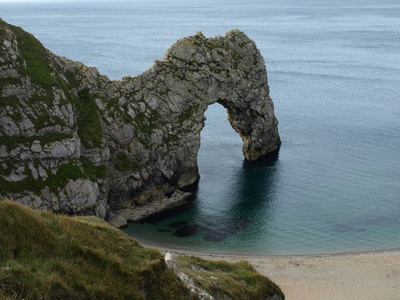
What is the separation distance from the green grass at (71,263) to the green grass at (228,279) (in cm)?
353

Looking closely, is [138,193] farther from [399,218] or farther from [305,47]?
[305,47]

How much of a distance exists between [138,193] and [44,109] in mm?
15367

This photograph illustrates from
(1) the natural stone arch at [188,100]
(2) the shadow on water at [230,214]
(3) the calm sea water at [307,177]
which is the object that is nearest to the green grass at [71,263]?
(3) the calm sea water at [307,177]

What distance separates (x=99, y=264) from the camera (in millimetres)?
23219

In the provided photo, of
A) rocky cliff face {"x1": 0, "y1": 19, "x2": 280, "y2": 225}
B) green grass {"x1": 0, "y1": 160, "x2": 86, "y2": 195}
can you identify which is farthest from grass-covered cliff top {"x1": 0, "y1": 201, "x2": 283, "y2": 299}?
rocky cliff face {"x1": 0, "y1": 19, "x2": 280, "y2": 225}

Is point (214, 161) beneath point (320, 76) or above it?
beneath

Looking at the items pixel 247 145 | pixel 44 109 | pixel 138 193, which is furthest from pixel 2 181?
pixel 247 145

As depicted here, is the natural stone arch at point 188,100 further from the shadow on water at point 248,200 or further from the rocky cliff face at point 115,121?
the shadow on water at point 248,200

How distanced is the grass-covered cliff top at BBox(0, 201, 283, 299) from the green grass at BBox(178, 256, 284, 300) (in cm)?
24

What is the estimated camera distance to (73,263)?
2253 centimetres

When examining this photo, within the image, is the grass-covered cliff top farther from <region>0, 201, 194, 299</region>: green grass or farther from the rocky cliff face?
the rocky cliff face

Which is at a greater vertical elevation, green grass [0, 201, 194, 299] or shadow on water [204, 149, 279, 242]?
green grass [0, 201, 194, 299]

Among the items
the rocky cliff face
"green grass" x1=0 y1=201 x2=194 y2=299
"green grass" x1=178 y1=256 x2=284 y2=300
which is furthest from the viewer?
the rocky cliff face

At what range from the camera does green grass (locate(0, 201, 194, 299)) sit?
64.2ft
